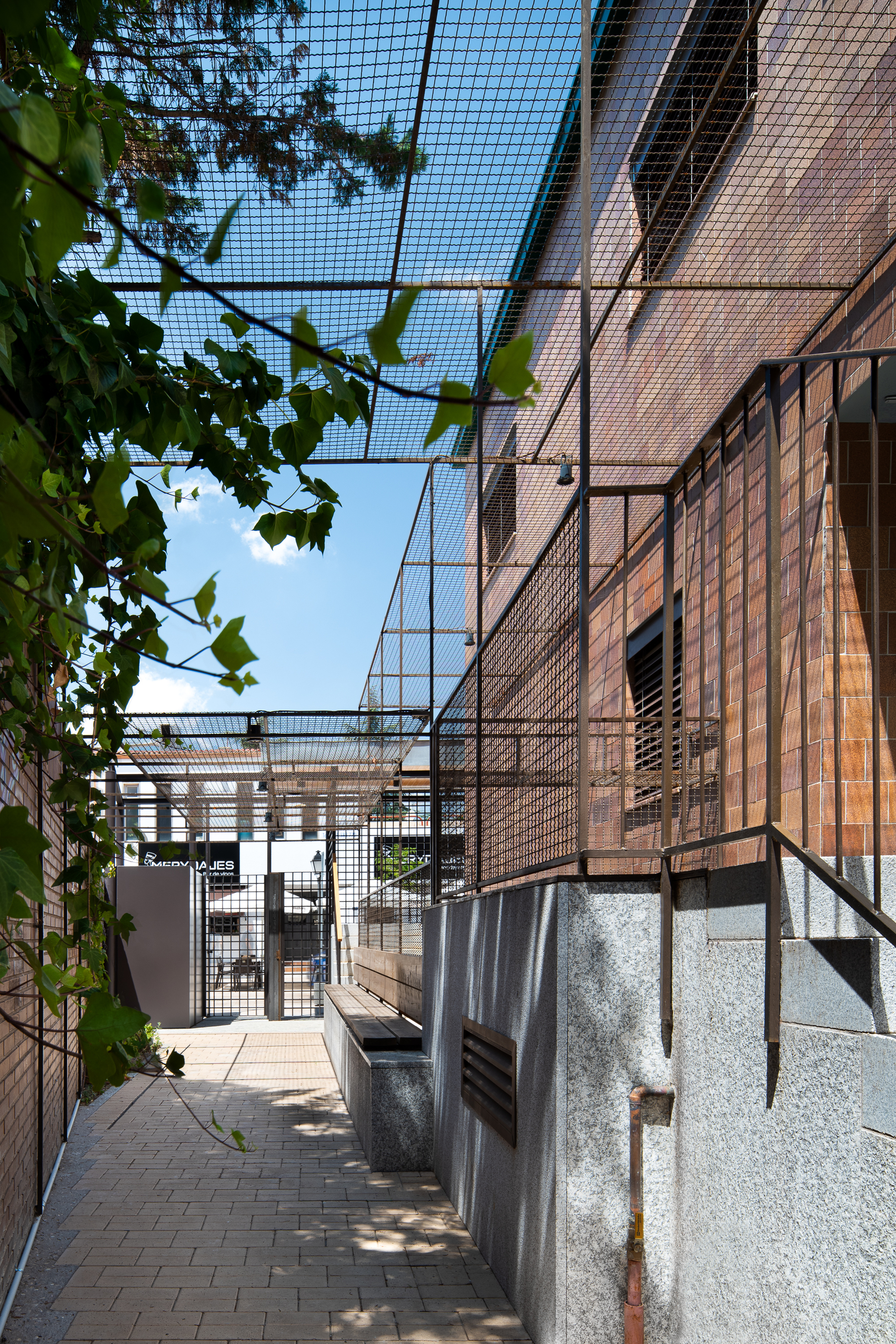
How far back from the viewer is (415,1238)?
500 centimetres

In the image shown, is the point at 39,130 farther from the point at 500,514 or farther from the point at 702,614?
the point at 500,514

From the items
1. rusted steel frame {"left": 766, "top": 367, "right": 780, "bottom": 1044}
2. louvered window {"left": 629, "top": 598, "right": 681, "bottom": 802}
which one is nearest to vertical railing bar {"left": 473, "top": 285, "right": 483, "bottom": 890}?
louvered window {"left": 629, "top": 598, "right": 681, "bottom": 802}

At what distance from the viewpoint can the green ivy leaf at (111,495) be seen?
0.80 meters

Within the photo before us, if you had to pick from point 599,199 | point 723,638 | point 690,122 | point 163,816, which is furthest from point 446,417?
point 163,816

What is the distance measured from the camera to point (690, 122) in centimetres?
412

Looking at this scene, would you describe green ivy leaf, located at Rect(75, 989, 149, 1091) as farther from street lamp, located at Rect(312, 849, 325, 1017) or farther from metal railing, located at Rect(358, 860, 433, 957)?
street lamp, located at Rect(312, 849, 325, 1017)

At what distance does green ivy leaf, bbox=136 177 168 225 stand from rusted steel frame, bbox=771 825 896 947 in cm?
171

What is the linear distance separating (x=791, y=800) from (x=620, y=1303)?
2.06m

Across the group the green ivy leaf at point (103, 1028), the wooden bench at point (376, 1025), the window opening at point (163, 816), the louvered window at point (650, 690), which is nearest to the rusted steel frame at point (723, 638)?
the green ivy leaf at point (103, 1028)

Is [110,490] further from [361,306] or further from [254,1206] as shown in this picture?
[254,1206]

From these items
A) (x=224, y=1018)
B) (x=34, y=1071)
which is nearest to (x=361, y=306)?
(x=34, y=1071)

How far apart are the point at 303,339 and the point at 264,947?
1591 cm

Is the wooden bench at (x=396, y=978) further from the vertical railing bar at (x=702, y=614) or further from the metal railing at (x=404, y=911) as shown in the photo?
the vertical railing bar at (x=702, y=614)

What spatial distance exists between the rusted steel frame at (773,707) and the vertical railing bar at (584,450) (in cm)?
88
